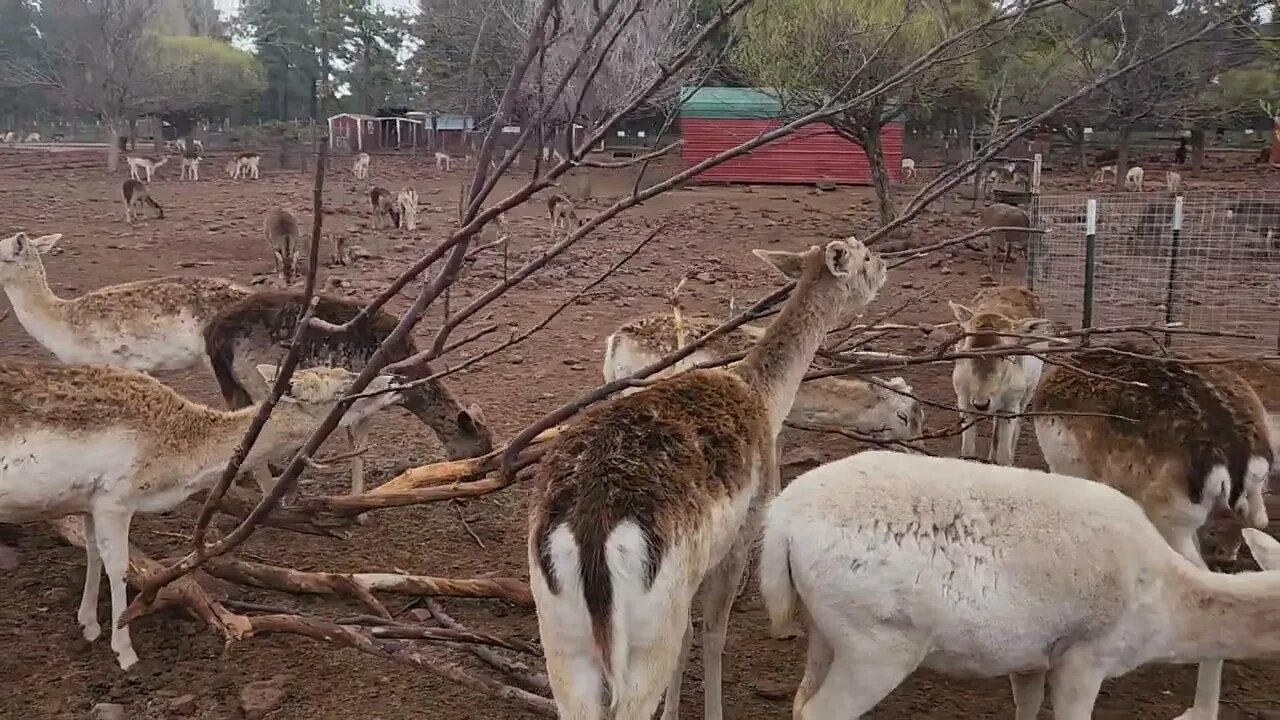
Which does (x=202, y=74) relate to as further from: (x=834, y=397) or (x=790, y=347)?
(x=790, y=347)

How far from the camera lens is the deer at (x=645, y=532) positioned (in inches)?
120

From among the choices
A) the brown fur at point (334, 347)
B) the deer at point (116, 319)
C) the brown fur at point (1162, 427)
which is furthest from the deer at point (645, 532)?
the deer at point (116, 319)

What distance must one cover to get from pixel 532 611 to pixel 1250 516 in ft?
11.1

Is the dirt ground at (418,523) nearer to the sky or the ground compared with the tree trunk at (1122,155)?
nearer to the ground

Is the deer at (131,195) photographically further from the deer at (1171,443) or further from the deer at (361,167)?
the deer at (1171,443)

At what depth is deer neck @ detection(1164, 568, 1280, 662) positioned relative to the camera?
3.29 m

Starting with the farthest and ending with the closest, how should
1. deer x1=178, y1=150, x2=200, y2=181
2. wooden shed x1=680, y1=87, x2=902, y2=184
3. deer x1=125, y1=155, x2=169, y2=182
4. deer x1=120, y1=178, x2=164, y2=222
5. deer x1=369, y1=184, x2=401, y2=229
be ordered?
wooden shed x1=680, y1=87, x2=902, y2=184, deer x1=178, y1=150, x2=200, y2=181, deer x1=125, y1=155, x2=169, y2=182, deer x1=369, y1=184, x2=401, y2=229, deer x1=120, y1=178, x2=164, y2=222

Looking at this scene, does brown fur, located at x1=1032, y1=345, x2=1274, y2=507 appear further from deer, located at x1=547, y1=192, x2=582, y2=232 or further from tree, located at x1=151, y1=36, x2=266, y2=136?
tree, located at x1=151, y1=36, x2=266, y2=136

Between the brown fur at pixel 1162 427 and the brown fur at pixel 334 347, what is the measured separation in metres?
3.72

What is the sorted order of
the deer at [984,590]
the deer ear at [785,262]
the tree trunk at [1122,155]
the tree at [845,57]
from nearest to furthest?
the deer at [984,590]
the deer ear at [785,262]
the tree at [845,57]
the tree trunk at [1122,155]

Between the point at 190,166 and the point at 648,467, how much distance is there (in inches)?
1209

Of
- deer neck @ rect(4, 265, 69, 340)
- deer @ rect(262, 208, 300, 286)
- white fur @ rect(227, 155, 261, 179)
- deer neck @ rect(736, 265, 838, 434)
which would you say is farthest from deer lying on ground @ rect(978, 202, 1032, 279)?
white fur @ rect(227, 155, 261, 179)

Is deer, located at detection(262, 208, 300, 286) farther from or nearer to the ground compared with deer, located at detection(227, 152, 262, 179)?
nearer to the ground

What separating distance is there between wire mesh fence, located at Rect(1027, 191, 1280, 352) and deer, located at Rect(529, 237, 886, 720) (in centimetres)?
776
